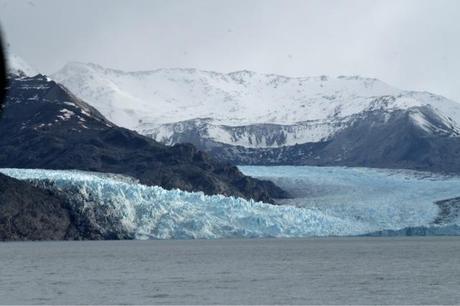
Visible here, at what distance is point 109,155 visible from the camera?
173625 mm

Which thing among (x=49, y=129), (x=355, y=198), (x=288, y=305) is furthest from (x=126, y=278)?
(x=49, y=129)

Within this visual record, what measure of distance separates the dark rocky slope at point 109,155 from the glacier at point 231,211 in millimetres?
33088

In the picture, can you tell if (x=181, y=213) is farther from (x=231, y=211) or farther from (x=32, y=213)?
(x=32, y=213)

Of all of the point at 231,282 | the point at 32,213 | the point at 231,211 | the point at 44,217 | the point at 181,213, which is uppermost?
the point at 231,211

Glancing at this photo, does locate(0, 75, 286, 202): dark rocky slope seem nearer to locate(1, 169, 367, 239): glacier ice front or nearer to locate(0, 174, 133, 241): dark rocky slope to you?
locate(0, 174, 133, 241): dark rocky slope

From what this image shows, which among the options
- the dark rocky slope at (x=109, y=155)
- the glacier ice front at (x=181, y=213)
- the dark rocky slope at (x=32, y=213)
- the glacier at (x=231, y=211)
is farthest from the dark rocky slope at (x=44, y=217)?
the dark rocky slope at (x=109, y=155)

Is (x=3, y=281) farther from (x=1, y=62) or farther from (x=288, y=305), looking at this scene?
(x=1, y=62)

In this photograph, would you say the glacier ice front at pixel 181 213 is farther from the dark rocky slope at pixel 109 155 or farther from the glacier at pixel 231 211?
the dark rocky slope at pixel 109 155

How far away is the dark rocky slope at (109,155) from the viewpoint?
159875 mm

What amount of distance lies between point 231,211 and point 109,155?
75.0 metres

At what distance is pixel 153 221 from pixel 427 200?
137 feet

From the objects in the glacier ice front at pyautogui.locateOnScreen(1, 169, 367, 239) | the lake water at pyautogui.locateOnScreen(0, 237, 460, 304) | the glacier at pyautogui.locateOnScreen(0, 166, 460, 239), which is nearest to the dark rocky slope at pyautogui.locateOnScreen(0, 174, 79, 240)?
the glacier at pyautogui.locateOnScreen(0, 166, 460, 239)

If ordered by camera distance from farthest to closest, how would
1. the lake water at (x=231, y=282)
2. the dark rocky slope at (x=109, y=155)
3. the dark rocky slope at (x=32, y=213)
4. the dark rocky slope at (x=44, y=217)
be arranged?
the dark rocky slope at (x=109, y=155), the dark rocky slope at (x=32, y=213), the dark rocky slope at (x=44, y=217), the lake water at (x=231, y=282)

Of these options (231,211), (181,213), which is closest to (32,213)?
(181,213)
